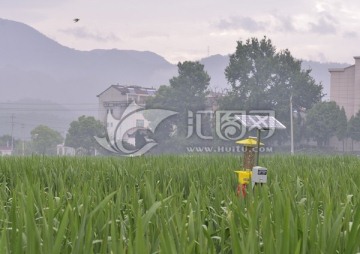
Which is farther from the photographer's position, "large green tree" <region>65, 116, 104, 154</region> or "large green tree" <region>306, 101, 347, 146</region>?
"large green tree" <region>65, 116, 104, 154</region>

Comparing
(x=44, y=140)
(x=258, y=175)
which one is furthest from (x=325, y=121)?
(x=258, y=175)

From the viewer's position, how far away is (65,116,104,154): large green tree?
74.6m

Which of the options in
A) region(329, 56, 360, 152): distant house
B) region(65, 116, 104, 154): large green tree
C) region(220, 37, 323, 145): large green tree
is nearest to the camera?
region(220, 37, 323, 145): large green tree

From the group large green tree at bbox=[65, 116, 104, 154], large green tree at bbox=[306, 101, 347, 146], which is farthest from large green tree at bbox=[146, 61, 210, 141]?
large green tree at bbox=[65, 116, 104, 154]

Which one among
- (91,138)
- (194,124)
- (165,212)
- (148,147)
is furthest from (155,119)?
(165,212)

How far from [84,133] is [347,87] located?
3218cm

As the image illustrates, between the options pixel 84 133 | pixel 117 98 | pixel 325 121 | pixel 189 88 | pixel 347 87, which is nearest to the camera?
Answer: pixel 189 88

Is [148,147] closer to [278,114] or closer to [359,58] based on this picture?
[278,114]

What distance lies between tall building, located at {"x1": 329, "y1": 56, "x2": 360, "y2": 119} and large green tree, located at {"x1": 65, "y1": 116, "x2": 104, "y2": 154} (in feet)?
94.9

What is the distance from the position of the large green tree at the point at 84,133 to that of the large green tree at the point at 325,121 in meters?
29.2

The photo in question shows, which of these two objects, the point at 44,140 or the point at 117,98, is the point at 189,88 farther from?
the point at 117,98

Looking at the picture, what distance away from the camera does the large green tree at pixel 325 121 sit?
5416cm

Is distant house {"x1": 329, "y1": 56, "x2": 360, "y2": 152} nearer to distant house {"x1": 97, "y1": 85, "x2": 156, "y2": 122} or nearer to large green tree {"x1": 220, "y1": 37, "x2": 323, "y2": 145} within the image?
large green tree {"x1": 220, "y1": 37, "x2": 323, "y2": 145}

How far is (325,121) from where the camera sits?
5544 cm
